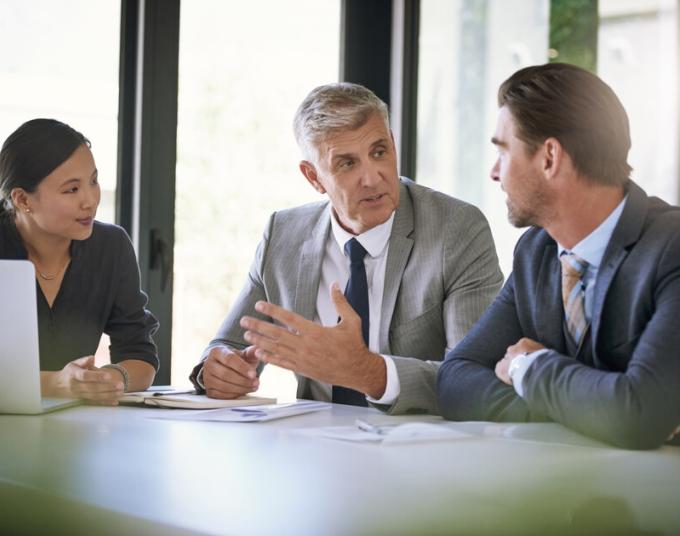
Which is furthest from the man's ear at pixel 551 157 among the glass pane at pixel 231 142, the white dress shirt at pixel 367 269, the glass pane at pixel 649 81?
the glass pane at pixel 649 81

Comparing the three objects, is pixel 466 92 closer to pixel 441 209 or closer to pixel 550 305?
pixel 441 209

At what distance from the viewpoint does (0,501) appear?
1273mm

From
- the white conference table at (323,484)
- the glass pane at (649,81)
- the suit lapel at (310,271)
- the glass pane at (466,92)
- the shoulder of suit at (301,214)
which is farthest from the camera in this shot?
the glass pane at (466,92)

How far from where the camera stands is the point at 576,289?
193cm

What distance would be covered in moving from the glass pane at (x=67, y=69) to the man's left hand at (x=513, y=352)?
2.06 meters

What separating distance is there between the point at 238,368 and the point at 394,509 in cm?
124

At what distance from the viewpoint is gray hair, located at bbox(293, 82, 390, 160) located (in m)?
2.61

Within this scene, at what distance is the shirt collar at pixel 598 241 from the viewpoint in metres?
1.90

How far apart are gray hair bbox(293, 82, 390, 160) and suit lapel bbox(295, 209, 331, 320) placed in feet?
0.80

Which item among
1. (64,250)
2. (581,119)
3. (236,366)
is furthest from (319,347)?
(64,250)

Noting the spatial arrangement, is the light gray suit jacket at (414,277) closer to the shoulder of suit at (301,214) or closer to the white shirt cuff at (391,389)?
the shoulder of suit at (301,214)

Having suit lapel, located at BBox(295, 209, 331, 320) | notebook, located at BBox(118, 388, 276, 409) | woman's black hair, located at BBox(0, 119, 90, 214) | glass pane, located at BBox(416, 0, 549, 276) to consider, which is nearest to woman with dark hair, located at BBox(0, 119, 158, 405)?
woman's black hair, located at BBox(0, 119, 90, 214)

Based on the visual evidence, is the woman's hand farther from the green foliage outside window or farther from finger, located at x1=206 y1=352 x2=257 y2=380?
the green foliage outside window

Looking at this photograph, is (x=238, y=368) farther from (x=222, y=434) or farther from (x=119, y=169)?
(x=119, y=169)
